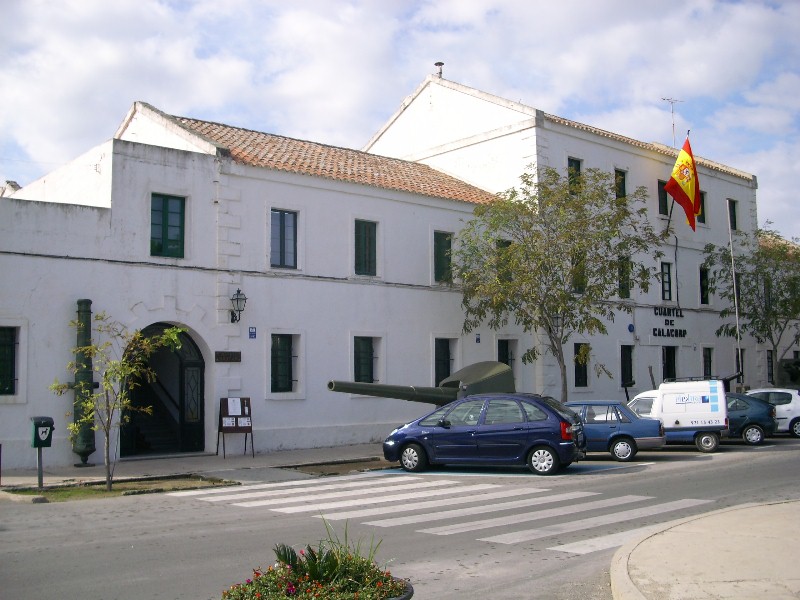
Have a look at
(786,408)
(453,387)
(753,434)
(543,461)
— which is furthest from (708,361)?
(543,461)

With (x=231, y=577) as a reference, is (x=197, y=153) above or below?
above

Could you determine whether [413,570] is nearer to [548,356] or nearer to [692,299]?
[548,356]

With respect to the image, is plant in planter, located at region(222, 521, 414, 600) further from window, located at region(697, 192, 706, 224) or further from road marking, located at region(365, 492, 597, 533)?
window, located at region(697, 192, 706, 224)

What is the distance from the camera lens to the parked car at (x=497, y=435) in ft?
51.0

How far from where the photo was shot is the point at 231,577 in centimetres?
769

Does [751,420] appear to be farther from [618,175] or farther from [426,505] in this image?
[426,505]

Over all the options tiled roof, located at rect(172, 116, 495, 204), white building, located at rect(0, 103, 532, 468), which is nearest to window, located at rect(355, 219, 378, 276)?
white building, located at rect(0, 103, 532, 468)

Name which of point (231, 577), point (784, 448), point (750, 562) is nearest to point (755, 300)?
point (784, 448)

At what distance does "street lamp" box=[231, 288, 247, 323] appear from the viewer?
19.7 m

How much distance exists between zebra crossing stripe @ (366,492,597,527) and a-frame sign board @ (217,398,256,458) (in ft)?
28.0

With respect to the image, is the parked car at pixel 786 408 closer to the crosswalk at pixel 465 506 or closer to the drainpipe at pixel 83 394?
the crosswalk at pixel 465 506

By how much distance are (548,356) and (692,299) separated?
9.17 m

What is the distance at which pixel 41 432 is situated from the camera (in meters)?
14.6

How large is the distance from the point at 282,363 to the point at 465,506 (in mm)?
9862
